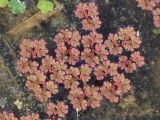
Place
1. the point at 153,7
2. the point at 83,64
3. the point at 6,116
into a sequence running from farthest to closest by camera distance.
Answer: the point at 153,7 → the point at 83,64 → the point at 6,116

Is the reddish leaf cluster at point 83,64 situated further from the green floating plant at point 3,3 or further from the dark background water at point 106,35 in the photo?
the green floating plant at point 3,3

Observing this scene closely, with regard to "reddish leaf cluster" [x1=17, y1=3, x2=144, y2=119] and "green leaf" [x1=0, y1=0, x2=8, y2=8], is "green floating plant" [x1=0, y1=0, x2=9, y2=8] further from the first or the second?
"reddish leaf cluster" [x1=17, y1=3, x2=144, y2=119]

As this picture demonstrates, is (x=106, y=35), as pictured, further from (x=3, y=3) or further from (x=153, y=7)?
(x=3, y=3)

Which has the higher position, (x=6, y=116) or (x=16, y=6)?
(x=16, y=6)

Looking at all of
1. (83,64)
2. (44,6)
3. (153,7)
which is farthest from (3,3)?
(153,7)

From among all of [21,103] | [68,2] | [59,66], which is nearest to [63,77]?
[59,66]

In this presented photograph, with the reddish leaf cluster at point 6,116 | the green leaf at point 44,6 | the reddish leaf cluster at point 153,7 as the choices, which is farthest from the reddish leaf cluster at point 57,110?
the reddish leaf cluster at point 153,7

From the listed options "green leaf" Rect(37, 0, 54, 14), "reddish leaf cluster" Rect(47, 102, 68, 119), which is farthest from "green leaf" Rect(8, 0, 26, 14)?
"reddish leaf cluster" Rect(47, 102, 68, 119)
